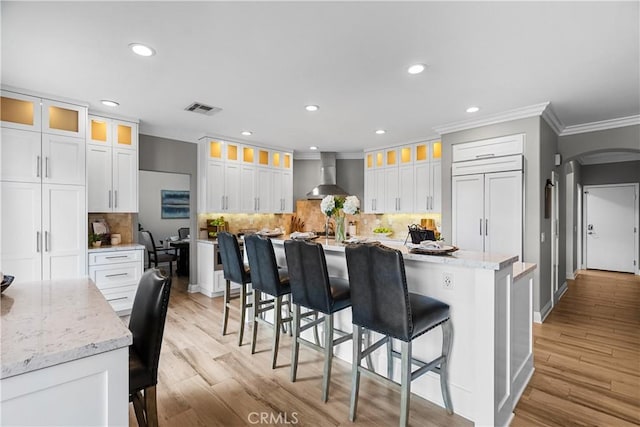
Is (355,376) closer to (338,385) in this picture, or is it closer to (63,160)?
(338,385)

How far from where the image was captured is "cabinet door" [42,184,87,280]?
3.45 metres

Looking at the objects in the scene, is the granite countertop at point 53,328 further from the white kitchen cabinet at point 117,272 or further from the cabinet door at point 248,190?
the cabinet door at point 248,190

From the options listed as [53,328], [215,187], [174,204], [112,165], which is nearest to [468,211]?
[215,187]

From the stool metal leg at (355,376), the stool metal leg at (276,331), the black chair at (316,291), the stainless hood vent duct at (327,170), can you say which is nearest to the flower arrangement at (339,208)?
the black chair at (316,291)

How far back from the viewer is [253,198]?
582 centimetres

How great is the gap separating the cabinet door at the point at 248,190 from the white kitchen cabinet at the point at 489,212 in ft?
11.3

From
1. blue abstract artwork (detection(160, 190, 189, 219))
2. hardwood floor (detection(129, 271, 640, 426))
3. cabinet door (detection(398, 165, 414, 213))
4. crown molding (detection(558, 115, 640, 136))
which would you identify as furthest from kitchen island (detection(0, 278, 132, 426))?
blue abstract artwork (detection(160, 190, 189, 219))

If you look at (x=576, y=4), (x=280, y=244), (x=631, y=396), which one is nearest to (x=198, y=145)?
(x=280, y=244)

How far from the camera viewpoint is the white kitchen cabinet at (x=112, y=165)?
4082 millimetres

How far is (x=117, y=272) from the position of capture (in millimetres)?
4020

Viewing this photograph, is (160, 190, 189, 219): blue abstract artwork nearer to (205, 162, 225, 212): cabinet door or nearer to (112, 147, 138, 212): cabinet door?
(205, 162, 225, 212): cabinet door

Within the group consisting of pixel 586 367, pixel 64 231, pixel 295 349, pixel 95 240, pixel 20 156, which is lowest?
pixel 586 367

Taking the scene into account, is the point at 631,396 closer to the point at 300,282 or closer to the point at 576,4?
the point at 300,282

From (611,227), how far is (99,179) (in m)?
10.2
